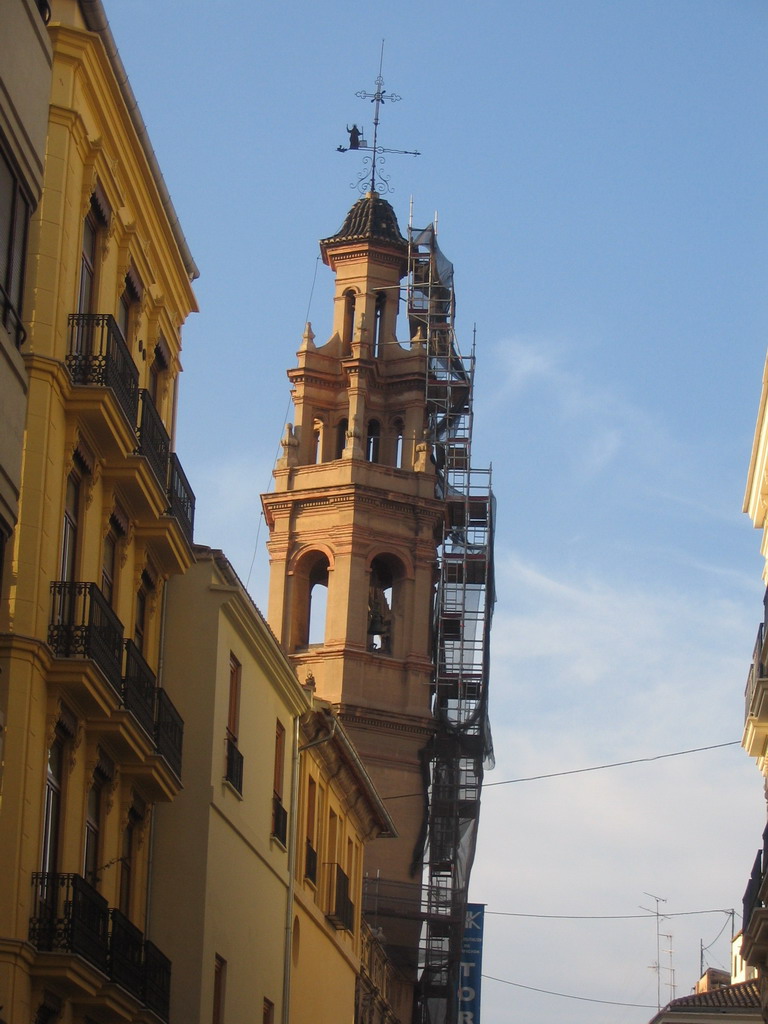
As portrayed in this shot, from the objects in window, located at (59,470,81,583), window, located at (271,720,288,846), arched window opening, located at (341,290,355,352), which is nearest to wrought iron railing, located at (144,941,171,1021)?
window, located at (59,470,81,583)

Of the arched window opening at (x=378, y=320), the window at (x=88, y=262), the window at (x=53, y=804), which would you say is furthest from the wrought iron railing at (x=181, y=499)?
the arched window opening at (x=378, y=320)

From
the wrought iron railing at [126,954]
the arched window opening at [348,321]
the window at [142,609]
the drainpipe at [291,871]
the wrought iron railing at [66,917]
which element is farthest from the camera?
the arched window opening at [348,321]

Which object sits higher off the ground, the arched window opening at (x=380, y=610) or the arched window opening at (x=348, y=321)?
the arched window opening at (x=348, y=321)

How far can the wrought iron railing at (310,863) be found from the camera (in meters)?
32.1

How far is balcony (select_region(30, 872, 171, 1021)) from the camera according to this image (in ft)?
61.7

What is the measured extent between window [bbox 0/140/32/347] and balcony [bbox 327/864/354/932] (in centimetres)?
2026

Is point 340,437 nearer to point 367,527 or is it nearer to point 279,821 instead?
point 367,527

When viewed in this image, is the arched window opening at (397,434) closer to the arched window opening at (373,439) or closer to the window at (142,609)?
the arched window opening at (373,439)

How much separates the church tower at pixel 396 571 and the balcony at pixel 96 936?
2888cm

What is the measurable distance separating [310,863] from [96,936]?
41.6ft

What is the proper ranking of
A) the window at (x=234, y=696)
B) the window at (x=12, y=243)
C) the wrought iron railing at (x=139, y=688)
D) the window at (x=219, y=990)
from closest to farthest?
the window at (x=12, y=243)
the wrought iron railing at (x=139, y=688)
the window at (x=219, y=990)
the window at (x=234, y=696)

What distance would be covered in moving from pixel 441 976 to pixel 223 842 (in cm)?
2891

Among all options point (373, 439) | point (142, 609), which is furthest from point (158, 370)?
point (373, 439)

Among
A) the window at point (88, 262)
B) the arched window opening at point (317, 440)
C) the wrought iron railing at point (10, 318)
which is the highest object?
the arched window opening at point (317, 440)
